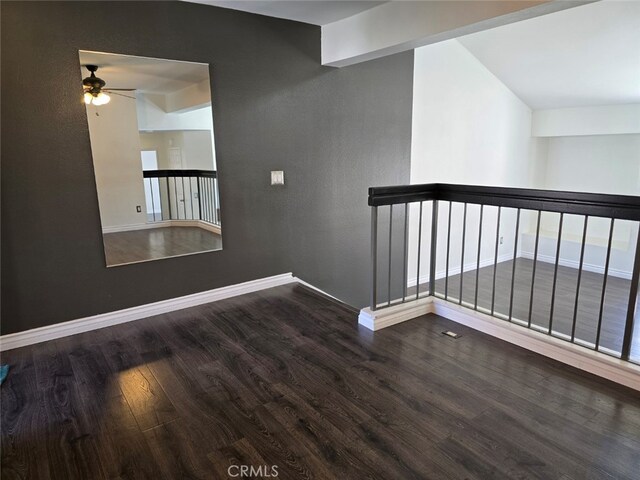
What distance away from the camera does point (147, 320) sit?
9.89 feet

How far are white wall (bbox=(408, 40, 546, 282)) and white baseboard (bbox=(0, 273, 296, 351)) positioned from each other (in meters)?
2.27

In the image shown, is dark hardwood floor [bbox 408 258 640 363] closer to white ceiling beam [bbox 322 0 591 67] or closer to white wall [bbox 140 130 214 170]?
white ceiling beam [bbox 322 0 591 67]

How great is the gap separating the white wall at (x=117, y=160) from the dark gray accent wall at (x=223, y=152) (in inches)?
2.5

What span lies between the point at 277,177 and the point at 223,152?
520 millimetres

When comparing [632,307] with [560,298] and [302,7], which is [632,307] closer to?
[302,7]

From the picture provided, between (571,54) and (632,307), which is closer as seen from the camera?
(632,307)

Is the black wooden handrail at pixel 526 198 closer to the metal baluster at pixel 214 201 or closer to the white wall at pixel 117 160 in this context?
the metal baluster at pixel 214 201

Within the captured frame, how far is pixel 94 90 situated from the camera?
8.80 ft

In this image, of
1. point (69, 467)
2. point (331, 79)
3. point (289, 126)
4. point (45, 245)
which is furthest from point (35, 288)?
point (331, 79)

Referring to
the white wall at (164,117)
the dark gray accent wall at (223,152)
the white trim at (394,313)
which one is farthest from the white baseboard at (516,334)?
the white wall at (164,117)

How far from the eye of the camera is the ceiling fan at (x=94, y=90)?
8.70 feet

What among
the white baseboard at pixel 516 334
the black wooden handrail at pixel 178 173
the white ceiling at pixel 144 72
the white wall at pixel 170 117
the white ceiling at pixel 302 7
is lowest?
the white baseboard at pixel 516 334

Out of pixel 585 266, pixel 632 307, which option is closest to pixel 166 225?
pixel 632 307

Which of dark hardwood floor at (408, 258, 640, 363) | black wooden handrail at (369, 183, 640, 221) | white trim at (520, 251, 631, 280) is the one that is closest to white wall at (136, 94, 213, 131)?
black wooden handrail at (369, 183, 640, 221)
